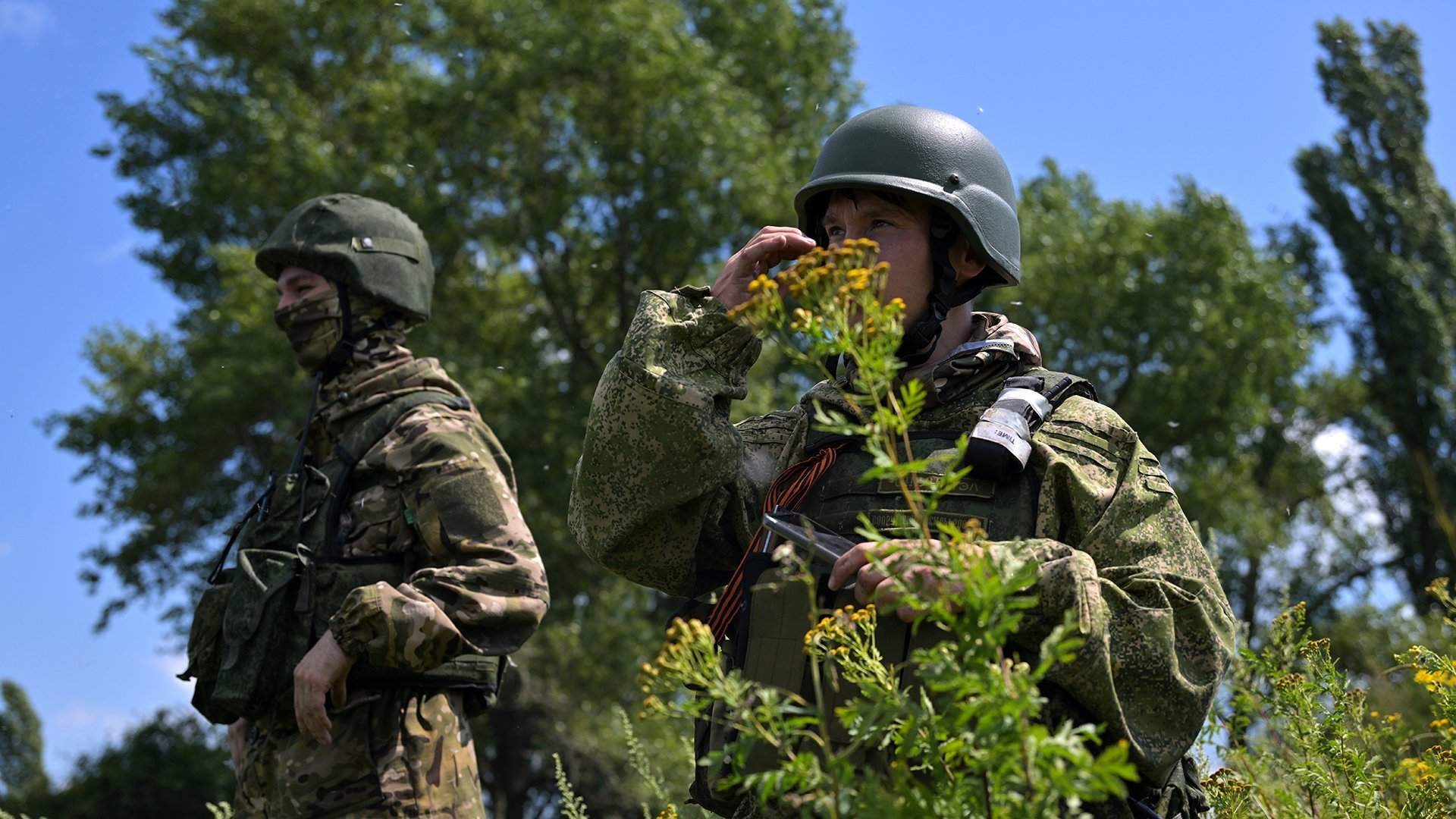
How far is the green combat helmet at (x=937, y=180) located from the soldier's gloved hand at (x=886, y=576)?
82 cm

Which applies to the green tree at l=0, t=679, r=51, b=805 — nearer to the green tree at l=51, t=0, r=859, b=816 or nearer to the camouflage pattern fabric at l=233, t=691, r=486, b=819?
the green tree at l=51, t=0, r=859, b=816

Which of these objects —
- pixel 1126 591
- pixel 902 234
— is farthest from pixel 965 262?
pixel 1126 591

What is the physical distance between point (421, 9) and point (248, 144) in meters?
4.14

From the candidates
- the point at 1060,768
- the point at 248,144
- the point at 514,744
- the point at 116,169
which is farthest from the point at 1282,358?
the point at 1060,768

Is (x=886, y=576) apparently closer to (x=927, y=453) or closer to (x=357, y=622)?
(x=927, y=453)

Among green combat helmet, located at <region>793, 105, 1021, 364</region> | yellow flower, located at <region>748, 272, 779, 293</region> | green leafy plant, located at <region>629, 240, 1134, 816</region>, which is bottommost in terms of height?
green leafy plant, located at <region>629, 240, 1134, 816</region>

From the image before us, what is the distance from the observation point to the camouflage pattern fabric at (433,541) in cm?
448

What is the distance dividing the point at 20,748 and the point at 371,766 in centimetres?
3390

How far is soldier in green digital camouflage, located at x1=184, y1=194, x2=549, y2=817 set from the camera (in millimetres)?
4527

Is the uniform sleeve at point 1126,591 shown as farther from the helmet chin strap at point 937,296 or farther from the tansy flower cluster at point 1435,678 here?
the tansy flower cluster at point 1435,678

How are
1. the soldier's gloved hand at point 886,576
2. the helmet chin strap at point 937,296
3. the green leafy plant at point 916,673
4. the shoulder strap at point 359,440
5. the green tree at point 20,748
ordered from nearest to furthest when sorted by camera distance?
the green leafy plant at point 916,673 < the soldier's gloved hand at point 886,576 < the helmet chin strap at point 937,296 < the shoulder strap at point 359,440 < the green tree at point 20,748

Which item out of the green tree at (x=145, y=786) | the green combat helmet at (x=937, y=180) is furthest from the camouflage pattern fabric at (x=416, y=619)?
the green tree at (x=145, y=786)

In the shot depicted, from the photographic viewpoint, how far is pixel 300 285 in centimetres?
560

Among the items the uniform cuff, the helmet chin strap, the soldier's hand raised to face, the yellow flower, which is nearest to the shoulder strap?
the uniform cuff
